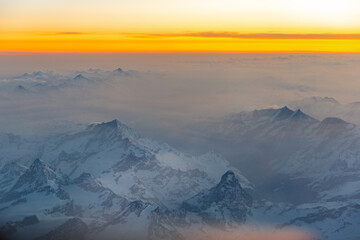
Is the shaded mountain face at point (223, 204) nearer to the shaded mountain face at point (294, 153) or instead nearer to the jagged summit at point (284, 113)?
the shaded mountain face at point (294, 153)

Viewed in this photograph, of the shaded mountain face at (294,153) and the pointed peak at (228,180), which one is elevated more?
the pointed peak at (228,180)

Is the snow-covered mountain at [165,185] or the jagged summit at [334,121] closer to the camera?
the snow-covered mountain at [165,185]

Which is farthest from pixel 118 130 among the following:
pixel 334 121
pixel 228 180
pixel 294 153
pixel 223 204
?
pixel 334 121

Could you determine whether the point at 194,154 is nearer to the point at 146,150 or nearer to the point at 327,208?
the point at 146,150

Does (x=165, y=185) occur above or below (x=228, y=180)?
below

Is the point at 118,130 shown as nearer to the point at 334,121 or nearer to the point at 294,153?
the point at 294,153

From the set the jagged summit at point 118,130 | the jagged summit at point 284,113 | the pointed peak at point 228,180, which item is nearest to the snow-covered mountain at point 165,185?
the pointed peak at point 228,180

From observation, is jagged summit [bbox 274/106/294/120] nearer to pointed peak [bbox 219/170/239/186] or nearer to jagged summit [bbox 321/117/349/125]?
jagged summit [bbox 321/117/349/125]

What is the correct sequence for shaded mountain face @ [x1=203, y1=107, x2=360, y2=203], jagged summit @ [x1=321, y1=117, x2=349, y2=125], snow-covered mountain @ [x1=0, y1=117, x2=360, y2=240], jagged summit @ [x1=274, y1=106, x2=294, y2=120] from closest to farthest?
snow-covered mountain @ [x1=0, y1=117, x2=360, y2=240] → shaded mountain face @ [x1=203, y1=107, x2=360, y2=203] → jagged summit @ [x1=321, y1=117, x2=349, y2=125] → jagged summit @ [x1=274, y1=106, x2=294, y2=120]

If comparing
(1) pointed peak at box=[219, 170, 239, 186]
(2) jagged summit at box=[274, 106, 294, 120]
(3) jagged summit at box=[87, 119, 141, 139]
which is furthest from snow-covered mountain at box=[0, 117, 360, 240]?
(2) jagged summit at box=[274, 106, 294, 120]
